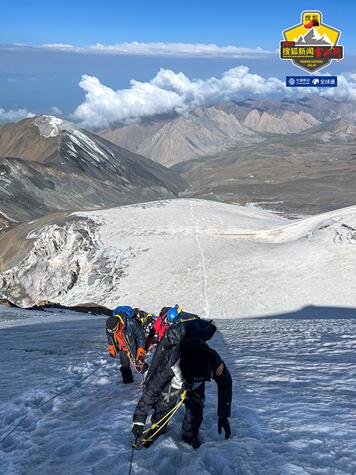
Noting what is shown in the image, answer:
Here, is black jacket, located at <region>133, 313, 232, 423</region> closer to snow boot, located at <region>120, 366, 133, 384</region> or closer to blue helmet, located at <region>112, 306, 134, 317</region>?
blue helmet, located at <region>112, 306, 134, 317</region>

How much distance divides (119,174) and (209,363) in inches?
7332

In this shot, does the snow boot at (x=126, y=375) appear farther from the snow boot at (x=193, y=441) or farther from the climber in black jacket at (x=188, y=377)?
the snow boot at (x=193, y=441)

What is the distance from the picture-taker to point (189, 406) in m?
8.20

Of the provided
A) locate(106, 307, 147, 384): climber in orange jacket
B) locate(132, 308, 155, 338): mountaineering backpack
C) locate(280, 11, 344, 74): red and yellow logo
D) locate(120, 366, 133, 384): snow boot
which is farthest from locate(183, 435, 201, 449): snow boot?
locate(280, 11, 344, 74): red and yellow logo

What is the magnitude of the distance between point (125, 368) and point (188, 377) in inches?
177

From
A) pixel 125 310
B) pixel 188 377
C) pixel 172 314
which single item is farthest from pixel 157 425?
pixel 125 310

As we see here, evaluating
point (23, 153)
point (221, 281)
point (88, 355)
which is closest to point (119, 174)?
point (23, 153)

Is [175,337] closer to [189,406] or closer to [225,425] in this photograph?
[189,406]

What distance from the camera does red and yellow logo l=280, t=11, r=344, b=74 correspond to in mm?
46656

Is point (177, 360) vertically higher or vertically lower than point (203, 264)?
lower

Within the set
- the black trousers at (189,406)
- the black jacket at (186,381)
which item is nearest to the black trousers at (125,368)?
the black jacket at (186,381)

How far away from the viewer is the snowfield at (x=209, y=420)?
7848mm

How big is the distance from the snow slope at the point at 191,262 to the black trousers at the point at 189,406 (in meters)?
34.8

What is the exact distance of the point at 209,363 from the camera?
25.6 ft
